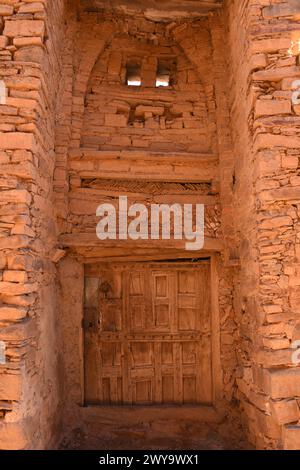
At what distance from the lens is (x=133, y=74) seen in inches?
228

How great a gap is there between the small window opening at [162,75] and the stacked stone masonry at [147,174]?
7 centimetres

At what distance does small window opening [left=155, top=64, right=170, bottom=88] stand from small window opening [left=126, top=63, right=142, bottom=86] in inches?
11.2

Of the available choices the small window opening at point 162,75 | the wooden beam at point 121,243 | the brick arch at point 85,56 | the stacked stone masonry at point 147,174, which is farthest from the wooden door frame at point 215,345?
the small window opening at point 162,75

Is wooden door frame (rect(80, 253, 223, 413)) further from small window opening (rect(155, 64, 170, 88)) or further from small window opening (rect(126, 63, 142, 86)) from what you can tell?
small window opening (rect(126, 63, 142, 86))

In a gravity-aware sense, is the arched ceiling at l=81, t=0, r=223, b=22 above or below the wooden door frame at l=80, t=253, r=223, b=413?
above

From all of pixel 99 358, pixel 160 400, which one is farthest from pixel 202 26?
pixel 160 400

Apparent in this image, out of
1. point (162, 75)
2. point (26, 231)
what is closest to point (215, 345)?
point (26, 231)

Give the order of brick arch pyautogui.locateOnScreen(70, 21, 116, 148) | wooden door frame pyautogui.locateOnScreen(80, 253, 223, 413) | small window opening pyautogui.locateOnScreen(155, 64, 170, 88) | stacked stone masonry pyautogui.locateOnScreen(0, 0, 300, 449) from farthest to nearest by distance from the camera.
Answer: small window opening pyautogui.locateOnScreen(155, 64, 170, 88) < brick arch pyautogui.locateOnScreen(70, 21, 116, 148) < wooden door frame pyautogui.locateOnScreen(80, 253, 223, 413) < stacked stone masonry pyautogui.locateOnScreen(0, 0, 300, 449)

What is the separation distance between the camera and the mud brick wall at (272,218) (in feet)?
11.7

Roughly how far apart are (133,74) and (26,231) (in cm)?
342

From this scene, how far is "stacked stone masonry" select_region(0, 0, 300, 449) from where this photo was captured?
3.51 metres

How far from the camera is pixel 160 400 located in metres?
4.95

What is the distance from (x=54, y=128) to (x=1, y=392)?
2.96 metres

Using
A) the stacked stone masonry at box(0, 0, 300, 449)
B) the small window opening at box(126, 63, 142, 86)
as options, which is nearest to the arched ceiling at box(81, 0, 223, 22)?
the stacked stone masonry at box(0, 0, 300, 449)
